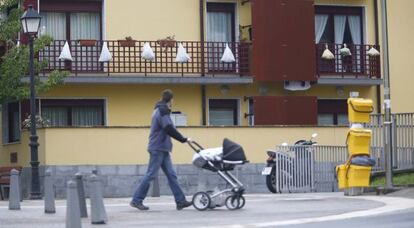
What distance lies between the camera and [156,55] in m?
31.1

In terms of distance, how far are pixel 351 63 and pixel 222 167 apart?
56.6 feet

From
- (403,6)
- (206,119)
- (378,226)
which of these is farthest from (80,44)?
(378,226)

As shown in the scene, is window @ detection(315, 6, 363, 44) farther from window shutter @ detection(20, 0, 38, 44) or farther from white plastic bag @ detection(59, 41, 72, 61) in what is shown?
window shutter @ detection(20, 0, 38, 44)

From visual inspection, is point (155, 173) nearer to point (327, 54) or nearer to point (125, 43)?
point (125, 43)

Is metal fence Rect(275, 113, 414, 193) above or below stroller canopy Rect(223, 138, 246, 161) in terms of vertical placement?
below

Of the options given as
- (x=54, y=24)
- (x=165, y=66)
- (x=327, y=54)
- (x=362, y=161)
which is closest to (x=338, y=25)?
(x=327, y=54)

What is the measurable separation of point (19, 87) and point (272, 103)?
29.1 feet

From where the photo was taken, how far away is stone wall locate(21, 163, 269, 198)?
85.8 ft

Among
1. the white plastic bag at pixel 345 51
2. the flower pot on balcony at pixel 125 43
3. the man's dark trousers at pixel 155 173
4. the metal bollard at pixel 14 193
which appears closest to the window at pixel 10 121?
the flower pot on balcony at pixel 125 43

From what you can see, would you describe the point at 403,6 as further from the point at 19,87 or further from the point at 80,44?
the point at 19,87

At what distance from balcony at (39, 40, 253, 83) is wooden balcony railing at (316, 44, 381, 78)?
3079mm

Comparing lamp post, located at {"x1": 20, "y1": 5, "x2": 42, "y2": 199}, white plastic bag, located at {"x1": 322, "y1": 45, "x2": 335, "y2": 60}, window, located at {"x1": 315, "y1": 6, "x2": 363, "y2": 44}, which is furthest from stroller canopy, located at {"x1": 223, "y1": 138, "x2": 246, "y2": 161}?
window, located at {"x1": 315, "y1": 6, "x2": 363, "y2": 44}

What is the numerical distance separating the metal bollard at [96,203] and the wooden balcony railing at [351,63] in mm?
18969

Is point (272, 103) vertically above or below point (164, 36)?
below
